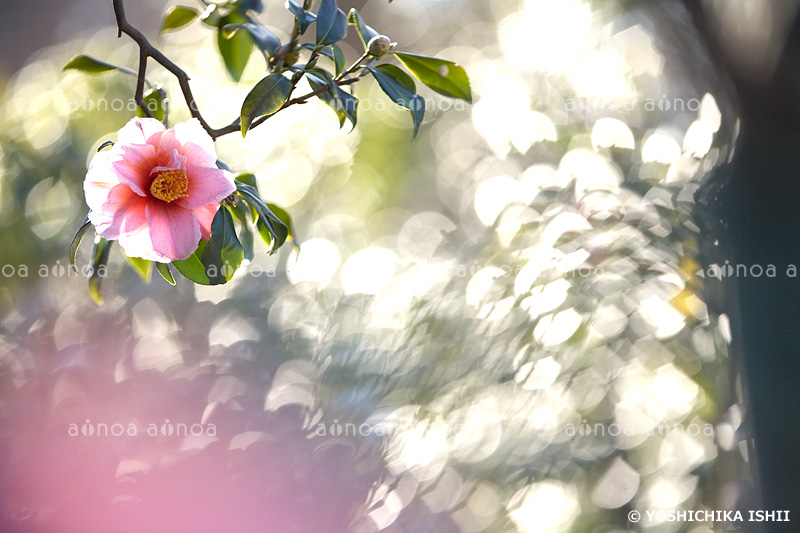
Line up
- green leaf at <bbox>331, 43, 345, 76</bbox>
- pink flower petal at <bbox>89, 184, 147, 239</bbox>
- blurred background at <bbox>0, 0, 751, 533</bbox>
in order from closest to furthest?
pink flower petal at <bbox>89, 184, 147, 239</bbox> → green leaf at <bbox>331, 43, 345, 76</bbox> → blurred background at <bbox>0, 0, 751, 533</bbox>

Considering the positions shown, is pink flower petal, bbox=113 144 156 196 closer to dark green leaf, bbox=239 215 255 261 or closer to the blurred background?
dark green leaf, bbox=239 215 255 261

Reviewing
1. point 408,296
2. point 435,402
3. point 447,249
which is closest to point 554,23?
point 447,249

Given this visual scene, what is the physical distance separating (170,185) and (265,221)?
0.08 meters

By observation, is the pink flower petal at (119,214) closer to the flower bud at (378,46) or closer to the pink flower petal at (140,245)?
the pink flower petal at (140,245)

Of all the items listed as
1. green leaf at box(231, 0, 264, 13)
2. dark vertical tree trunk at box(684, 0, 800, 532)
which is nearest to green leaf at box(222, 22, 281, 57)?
green leaf at box(231, 0, 264, 13)

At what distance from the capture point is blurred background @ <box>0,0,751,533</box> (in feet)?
3.96

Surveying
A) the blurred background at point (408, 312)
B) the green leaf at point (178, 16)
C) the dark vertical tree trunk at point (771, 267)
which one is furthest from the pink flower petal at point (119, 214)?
the dark vertical tree trunk at point (771, 267)

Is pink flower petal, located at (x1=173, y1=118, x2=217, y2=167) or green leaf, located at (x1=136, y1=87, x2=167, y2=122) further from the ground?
green leaf, located at (x1=136, y1=87, x2=167, y2=122)

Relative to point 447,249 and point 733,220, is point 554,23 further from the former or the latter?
point 733,220

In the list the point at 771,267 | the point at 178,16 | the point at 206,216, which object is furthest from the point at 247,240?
the point at 771,267

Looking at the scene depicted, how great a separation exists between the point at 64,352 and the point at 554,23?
5.59ft

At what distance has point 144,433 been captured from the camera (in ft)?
5.31

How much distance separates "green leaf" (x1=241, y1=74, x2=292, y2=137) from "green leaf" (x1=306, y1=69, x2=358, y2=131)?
0.04m

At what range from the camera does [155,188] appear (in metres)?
0.44
